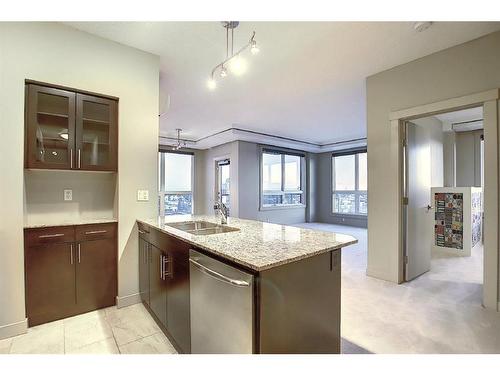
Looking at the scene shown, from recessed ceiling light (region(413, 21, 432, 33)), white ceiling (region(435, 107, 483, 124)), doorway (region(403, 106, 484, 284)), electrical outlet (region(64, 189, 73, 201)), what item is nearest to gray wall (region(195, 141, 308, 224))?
doorway (region(403, 106, 484, 284))

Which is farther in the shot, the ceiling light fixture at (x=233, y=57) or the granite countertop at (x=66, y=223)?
the granite countertop at (x=66, y=223)

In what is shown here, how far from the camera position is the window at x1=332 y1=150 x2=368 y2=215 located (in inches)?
293

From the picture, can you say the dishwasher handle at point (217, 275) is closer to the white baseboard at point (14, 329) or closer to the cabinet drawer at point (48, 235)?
the cabinet drawer at point (48, 235)

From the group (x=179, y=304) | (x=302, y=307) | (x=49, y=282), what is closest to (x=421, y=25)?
(x=302, y=307)

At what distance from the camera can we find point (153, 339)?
1.90 m

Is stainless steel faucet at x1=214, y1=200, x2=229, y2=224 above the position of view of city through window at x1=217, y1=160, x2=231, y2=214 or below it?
below

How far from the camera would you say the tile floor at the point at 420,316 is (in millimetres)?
1814

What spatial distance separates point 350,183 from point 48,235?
299 inches

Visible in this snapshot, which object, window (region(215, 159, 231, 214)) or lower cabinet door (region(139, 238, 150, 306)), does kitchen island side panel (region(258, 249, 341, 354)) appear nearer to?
lower cabinet door (region(139, 238, 150, 306))

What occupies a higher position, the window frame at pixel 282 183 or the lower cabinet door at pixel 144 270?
the window frame at pixel 282 183

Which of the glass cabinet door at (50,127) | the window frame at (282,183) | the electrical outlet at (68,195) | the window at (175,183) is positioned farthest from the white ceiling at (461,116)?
the window at (175,183)

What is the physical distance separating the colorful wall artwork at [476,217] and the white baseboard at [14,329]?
6310mm

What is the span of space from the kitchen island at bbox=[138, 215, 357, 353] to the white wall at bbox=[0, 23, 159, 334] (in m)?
0.89

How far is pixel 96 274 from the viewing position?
2359 millimetres
